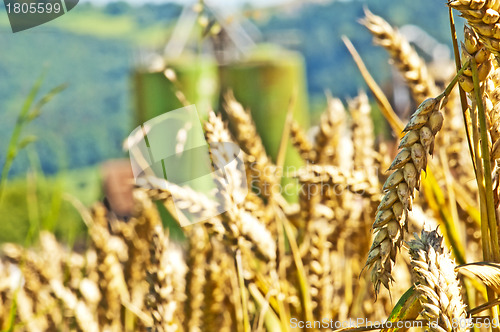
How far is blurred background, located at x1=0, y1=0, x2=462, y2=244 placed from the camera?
1.39 metres

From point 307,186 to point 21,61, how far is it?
69.6 inches

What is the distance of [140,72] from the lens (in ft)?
9.84

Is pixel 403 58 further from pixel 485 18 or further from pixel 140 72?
pixel 140 72

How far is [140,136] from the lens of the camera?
→ 1.98ft

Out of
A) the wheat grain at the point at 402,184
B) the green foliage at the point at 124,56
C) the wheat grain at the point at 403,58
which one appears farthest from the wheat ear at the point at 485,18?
the green foliage at the point at 124,56

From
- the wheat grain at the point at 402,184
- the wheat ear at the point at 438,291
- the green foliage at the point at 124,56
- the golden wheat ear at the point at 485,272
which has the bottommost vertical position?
the green foliage at the point at 124,56

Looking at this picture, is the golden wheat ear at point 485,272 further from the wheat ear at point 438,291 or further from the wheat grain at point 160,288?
the wheat grain at point 160,288

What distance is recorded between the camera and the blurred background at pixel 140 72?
139 cm

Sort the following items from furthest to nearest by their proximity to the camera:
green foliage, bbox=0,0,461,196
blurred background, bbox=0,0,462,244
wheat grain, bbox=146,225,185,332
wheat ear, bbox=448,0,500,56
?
1. green foliage, bbox=0,0,461,196
2. blurred background, bbox=0,0,462,244
3. wheat grain, bbox=146,225,185,332
4. wheat ear, bbox=448,0,500,56

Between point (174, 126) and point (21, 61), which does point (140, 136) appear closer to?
point (174, 126)

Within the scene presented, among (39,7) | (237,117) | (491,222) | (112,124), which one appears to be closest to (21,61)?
(39,7)

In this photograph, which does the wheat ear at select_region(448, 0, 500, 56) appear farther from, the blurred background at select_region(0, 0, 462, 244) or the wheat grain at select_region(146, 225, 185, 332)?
the blurred background at select_region(0, 0, 462, 244)

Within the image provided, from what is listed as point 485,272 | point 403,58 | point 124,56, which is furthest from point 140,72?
point 485,272

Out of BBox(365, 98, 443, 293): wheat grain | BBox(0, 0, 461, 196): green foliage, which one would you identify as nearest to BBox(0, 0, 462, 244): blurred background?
BBox(0, 0, 461, 196): green foliage
